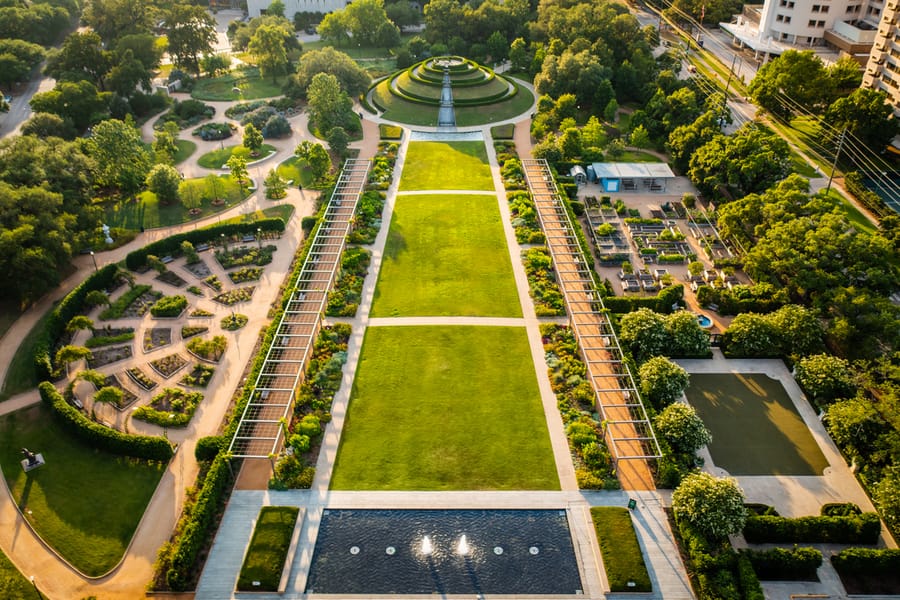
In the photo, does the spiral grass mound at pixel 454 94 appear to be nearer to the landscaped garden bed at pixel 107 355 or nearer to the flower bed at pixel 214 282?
the flower bed at pixel 214 282

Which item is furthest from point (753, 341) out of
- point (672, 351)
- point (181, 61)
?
point (181, 61)

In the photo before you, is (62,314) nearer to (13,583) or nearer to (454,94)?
(13,583)

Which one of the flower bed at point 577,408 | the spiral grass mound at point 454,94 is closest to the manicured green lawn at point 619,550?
the flower bed at point 577,408

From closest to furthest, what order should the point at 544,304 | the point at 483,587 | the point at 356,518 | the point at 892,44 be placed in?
the point at 483,587, the point at 356,518, the point at 544,304, the point at 892,44

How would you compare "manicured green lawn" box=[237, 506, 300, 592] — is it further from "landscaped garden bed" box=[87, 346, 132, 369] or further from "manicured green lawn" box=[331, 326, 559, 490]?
"landscaped garden bed" box=[87, 346, 132, 369]

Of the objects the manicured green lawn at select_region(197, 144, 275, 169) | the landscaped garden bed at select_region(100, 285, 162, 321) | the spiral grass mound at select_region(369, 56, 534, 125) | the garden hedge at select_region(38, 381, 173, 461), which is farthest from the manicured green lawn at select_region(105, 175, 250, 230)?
the spiral grass mound at select_region(369, 56, 534, 125)

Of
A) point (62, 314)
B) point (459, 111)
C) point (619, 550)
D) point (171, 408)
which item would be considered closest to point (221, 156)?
point (459, 111)

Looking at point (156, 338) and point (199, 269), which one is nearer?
Answer: point (156, 338)

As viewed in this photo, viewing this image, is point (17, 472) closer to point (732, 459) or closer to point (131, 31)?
point (732, 459)
